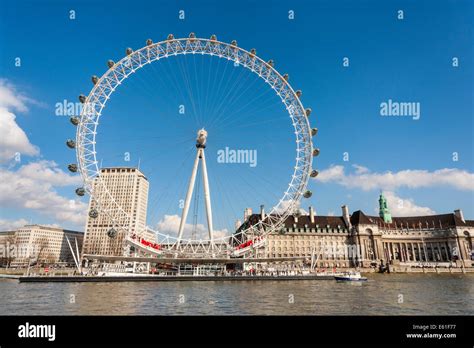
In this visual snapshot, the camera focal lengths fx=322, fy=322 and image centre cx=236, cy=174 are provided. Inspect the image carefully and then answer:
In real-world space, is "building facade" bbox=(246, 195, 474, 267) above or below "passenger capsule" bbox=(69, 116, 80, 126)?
below

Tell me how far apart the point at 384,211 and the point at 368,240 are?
32.3 meters

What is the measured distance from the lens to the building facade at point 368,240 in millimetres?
120812

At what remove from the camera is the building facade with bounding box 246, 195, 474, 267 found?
121m

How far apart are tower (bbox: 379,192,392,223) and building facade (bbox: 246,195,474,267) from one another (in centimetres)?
741

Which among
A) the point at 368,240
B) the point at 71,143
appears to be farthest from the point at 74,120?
the point at 368,240

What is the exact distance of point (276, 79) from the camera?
183 ft

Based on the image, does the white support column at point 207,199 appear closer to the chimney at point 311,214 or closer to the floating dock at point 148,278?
the floating dock at point 148,278

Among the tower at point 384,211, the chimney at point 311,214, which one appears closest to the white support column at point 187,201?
the chimney at point 311,214

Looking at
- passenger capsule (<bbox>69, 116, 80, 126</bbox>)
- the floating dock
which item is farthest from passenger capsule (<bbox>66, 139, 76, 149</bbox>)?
the floating dock

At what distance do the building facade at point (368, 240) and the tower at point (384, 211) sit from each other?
24.3ft

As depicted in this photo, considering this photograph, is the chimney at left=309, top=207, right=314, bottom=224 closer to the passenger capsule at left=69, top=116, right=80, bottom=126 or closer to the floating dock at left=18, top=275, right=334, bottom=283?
the floating dock at left=18, top=275, right=334, bottom=283
